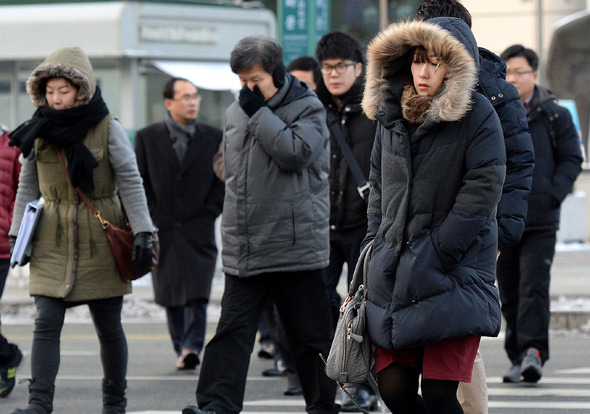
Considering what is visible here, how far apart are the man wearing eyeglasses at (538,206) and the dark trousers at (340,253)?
1330 mm

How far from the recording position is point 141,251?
6.59m

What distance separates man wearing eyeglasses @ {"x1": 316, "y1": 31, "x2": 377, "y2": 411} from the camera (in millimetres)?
7312

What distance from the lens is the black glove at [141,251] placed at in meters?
6.60

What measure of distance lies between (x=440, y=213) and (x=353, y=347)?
1.96 ft

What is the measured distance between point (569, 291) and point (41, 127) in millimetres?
8090

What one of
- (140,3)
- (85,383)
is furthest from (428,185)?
(140,3)

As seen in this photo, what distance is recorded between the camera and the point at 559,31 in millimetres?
26203

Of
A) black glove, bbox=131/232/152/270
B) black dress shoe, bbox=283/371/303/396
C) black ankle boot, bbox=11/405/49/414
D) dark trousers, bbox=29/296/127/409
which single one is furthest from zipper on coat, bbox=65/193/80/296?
black dress shoe, bbox=283/371/303/396

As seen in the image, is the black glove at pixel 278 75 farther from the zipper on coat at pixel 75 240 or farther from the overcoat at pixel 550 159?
the overcoat at pixel 550 159

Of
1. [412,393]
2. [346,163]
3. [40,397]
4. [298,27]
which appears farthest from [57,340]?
[298,27]

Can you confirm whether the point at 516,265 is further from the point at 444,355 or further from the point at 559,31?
the point at 559,31

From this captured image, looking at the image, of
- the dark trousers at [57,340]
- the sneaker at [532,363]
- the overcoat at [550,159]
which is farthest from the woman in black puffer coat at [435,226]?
the overcoat at [550,159]

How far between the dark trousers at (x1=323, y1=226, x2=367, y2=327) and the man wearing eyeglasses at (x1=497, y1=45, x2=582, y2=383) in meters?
1.33

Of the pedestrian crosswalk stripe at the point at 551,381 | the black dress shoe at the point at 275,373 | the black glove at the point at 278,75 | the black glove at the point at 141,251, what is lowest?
the black dress shoe at the point at 275,373
